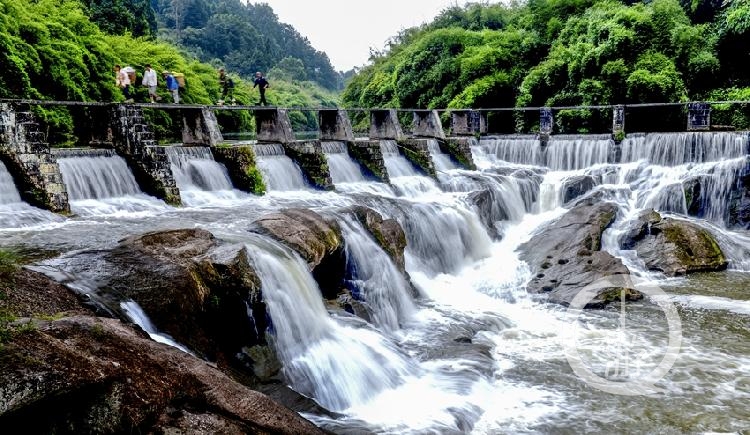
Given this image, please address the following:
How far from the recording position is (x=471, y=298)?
12.1 meters

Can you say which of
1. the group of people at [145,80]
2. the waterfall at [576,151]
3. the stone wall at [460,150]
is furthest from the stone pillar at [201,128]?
the waterfall at [576,151]

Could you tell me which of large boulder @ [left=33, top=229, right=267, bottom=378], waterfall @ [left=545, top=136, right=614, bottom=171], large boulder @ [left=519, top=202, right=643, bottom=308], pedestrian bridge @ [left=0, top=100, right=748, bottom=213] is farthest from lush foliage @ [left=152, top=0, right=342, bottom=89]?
large boulder @ [left=33, top=229, right=267, bottom=378]

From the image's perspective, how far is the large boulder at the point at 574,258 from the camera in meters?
11.7

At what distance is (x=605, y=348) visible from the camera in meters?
9.06

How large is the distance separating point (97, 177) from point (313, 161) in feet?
19.0

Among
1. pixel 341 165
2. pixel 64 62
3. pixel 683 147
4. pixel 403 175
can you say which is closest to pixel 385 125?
pixel 403 175

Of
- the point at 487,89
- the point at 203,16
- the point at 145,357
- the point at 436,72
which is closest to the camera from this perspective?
the point at 145,357

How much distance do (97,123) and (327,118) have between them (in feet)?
25.4

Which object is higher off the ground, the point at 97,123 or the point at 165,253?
the point at 97,123

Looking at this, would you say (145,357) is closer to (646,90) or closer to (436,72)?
(646,90)

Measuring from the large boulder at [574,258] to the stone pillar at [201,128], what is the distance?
27.7 ft

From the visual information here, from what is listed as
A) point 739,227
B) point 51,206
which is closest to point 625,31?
point 739,227

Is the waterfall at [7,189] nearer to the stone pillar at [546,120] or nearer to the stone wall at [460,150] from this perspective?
the stone wall at [460,150]

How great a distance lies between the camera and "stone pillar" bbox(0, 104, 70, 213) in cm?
1071
